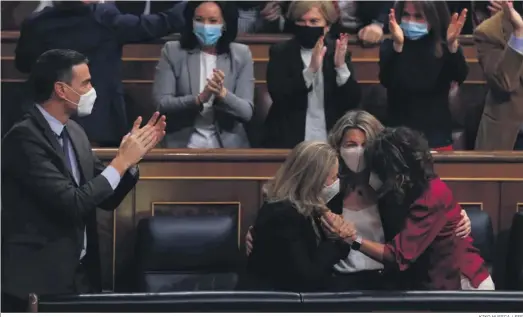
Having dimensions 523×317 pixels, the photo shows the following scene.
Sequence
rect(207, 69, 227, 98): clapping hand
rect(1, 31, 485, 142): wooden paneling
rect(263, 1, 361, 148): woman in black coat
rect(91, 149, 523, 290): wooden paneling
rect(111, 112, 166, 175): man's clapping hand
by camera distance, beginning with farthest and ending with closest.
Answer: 1. rect(1, 31, 485, 142): wooden paneling
2. rect(263, 1, 361, 148): woman in black coat
3. rect(207, 69, 227, 98): clapping hand
4. rect(91, 149, 523, 290): wooden paneling
5. rect(111, 112, 166, 175): man's clapping hand

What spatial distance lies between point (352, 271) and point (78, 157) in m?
0.79

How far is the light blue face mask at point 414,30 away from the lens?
3645 millimetres

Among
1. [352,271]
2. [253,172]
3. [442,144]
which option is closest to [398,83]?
[442,144]

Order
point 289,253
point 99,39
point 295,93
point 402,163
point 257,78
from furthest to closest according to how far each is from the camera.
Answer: point 257,78
point 99,39
point 295,93
point 402,163
point 289,253

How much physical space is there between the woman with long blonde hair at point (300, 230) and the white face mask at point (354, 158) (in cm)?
15

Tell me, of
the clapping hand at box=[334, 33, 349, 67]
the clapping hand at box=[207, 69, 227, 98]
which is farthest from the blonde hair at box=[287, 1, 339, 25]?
the clapping hand at box=[207, 69, 227, 98]

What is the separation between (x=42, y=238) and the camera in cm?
279

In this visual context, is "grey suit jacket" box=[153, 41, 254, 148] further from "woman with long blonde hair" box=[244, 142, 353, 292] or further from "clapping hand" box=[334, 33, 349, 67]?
"woman with long blonde hair" box=[244, 142, 353, 292]

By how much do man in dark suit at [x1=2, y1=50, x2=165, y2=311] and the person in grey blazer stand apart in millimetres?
751

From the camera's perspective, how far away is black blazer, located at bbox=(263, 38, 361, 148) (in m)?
3.57

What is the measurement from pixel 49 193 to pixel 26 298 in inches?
11.0

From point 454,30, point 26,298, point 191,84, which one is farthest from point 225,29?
point 26,298

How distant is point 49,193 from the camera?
2756mm

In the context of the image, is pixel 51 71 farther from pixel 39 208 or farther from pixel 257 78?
pixel 257 78
